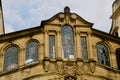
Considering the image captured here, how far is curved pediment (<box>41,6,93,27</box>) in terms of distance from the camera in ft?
111

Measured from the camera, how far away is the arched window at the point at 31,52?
32688mm

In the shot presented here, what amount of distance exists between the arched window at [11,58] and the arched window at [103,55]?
6702mm

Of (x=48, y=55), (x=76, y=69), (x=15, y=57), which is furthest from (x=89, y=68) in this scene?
(x=15, y=57)

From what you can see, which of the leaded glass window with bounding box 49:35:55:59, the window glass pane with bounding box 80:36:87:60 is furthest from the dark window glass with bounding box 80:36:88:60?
the leaded glass window with bounding box 49:35:55:59

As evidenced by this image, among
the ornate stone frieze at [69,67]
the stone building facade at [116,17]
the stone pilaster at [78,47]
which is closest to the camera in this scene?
the ornate stone frieze at [69,67]

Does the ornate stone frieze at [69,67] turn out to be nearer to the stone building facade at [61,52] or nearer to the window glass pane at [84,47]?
the stone building facade at [61,52]

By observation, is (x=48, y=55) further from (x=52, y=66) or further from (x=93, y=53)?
(x=93, y=53)

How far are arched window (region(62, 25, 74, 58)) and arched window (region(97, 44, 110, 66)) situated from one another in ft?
7.89

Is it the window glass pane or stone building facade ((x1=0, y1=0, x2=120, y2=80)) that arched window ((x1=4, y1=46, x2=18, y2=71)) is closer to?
stone building facade ((x1=0, y1=0, x2=120, y2=80))

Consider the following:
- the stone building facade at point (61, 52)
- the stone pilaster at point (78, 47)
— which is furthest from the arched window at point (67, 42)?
the stone pilaster at point (78, 47)

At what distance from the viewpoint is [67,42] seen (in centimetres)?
3338

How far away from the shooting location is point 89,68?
32156 mm

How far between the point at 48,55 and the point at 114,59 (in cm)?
559

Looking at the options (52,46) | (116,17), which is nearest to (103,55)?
(52,46)
